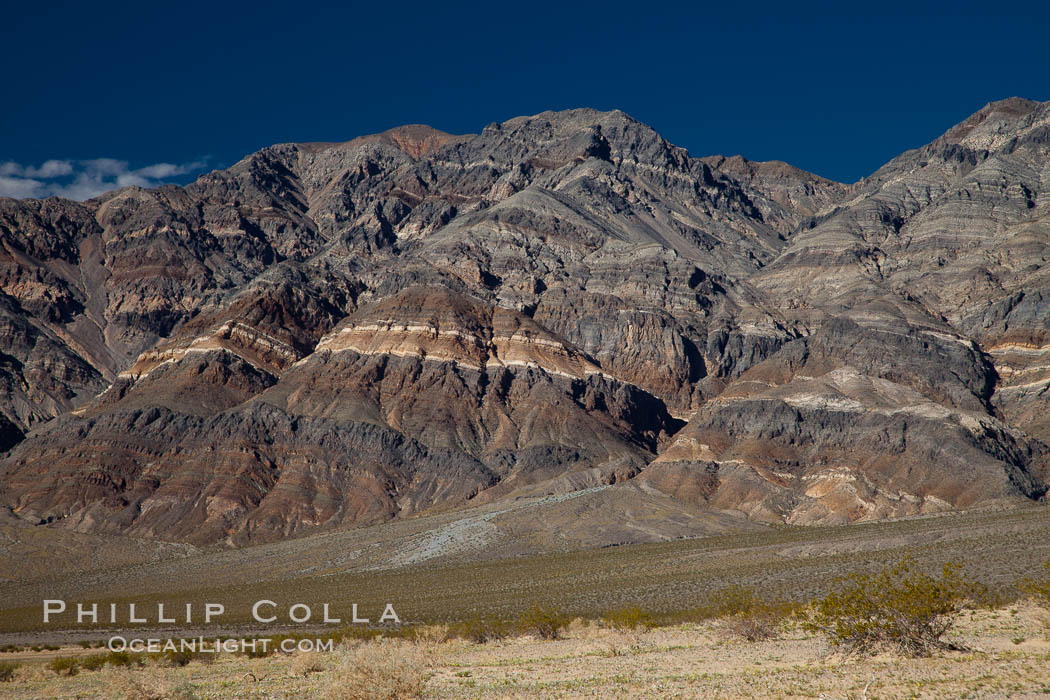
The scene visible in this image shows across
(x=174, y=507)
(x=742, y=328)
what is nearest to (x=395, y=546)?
(x=174, y=507)

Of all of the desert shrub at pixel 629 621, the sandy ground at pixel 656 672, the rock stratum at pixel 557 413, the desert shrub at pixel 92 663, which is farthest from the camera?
the rock stratum at pixel 557 413

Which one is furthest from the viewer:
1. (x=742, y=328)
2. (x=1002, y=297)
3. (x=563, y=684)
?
(x=742, y=328)

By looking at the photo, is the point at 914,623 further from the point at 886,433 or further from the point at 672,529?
the point at 886,433

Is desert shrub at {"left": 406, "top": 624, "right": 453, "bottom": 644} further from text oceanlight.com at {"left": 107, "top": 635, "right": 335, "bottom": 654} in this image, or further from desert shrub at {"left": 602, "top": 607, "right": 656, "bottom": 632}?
desert shrub at {"left": 602, "top": 607, "right": 656, "bottom": 632}

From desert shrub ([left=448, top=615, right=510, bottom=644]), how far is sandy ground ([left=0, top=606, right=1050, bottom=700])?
4.51 ft

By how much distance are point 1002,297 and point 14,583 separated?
551 ft

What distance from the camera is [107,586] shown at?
105 metres

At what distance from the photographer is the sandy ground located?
91.8 feet

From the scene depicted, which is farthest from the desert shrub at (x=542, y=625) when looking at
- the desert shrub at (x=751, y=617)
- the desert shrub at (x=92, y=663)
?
the desert shrub at (x=92, y=663)

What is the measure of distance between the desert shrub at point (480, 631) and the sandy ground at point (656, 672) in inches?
54.1

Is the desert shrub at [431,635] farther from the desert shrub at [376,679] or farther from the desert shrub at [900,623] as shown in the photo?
the desert shrub at [900,623]

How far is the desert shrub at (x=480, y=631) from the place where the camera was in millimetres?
48053

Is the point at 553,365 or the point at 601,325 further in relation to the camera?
the point at 601,325

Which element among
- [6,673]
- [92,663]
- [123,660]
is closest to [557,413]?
[92,663]
